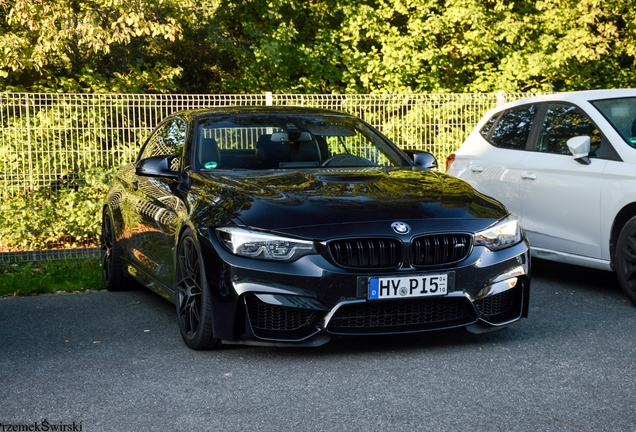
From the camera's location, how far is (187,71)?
2448 centimetres

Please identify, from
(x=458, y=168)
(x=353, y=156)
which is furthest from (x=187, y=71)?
(x=353, y=156)

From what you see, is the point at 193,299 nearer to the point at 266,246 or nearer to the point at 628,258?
the point at 266,246

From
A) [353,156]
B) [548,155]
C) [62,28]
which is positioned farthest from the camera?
[62,28]

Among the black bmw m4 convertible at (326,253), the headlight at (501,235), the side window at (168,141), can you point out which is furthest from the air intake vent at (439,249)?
the side window at (168,141)

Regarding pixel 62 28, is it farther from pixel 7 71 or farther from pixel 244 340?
pixel 244 340

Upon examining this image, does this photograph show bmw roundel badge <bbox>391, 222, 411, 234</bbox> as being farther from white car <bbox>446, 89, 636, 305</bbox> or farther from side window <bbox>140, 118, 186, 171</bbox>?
white car <bbox>446, 89, 636, 305</bbox>

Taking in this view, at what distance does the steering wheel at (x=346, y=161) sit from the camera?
273 inches

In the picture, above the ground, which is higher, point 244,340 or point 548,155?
point 548,155

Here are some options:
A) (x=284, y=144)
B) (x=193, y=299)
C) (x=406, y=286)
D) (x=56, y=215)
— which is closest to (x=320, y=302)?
(x=406, y=286)

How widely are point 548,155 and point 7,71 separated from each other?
11709 mm

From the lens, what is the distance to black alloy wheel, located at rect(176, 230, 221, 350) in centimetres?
561

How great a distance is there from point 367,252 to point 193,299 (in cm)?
119

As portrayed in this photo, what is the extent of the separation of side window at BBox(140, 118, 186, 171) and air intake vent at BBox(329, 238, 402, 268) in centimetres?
205

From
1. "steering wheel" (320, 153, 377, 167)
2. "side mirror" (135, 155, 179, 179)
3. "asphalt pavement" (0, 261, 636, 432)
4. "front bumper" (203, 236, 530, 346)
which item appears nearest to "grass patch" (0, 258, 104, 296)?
"asphalt pavement" (0, 261, 636, 432)
